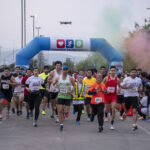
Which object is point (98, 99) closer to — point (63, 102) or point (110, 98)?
point (110, 98)

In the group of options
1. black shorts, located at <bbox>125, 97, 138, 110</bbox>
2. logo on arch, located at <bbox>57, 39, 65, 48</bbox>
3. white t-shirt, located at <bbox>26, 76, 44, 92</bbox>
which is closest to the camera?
black shorts, located at <bbox>125, 97, 138, 110</bbox>

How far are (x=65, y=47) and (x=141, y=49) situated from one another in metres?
6.14

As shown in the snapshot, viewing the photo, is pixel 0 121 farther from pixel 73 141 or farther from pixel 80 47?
pixel 80 47

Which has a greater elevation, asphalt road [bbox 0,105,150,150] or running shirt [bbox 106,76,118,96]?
running shirt [bbox 106,76,118,96]

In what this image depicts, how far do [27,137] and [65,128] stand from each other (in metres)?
2.02

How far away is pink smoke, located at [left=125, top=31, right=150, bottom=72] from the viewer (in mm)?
28866

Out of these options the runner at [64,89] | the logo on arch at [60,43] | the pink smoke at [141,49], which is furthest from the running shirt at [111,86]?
the pink smoke at [141,49]

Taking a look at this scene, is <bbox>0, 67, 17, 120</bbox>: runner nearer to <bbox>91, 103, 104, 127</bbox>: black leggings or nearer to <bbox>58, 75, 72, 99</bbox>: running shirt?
<bbox>58, 75, 72, 99</bbox>: running shirt

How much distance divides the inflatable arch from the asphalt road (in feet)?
47.7

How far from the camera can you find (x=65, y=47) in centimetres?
2738

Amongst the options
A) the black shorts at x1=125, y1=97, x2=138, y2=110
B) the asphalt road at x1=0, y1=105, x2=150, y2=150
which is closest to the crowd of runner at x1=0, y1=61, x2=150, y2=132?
the black shorts at x1=125, y1=97, x2=138, y2=110

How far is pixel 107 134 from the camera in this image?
32.6 ft

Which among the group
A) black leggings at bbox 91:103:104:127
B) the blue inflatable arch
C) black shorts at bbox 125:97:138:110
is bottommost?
black leggings at bbox 91:103:104:127

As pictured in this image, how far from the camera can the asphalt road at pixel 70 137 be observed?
316 inches
